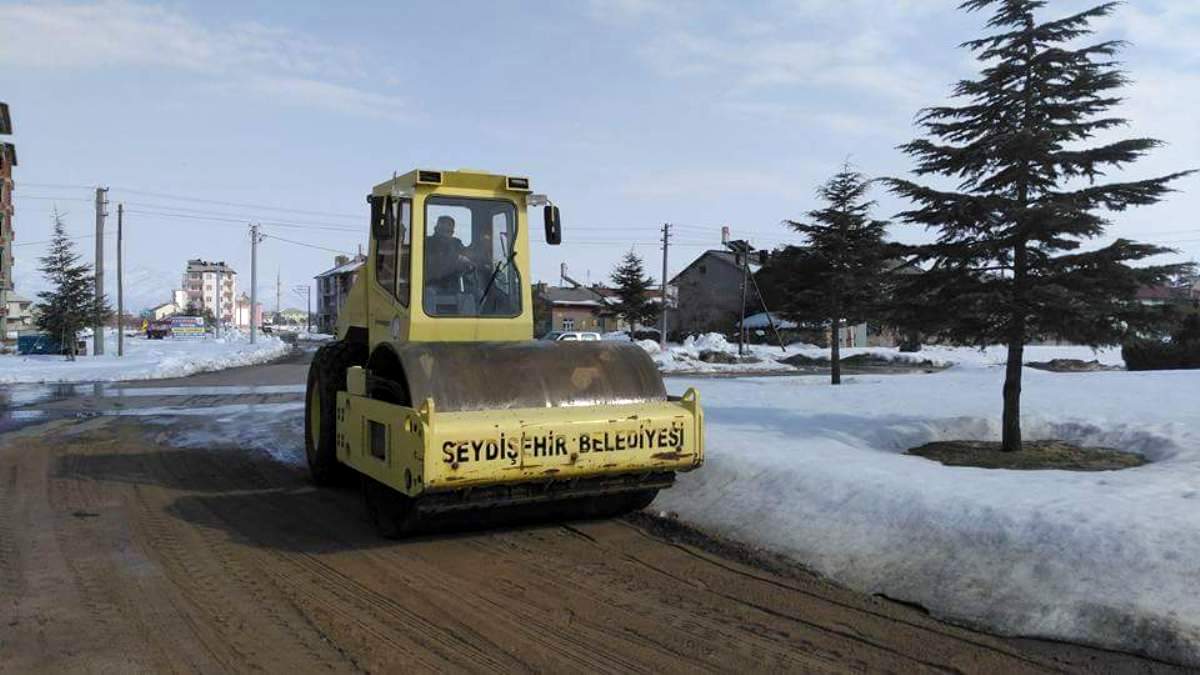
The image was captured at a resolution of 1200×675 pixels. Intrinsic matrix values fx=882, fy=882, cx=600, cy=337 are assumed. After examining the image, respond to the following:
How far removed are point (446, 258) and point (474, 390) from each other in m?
1.98

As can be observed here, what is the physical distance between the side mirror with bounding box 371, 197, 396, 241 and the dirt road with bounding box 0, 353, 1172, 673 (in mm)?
2540

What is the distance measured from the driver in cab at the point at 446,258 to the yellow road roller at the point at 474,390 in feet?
0.04

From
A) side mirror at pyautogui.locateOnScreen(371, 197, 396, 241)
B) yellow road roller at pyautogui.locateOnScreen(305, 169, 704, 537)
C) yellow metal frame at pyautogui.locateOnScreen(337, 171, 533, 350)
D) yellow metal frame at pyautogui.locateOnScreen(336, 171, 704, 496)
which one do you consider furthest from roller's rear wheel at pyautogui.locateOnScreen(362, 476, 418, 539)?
side mirror at pyautogui.locateOnScreen(371, 197, 396, 241)

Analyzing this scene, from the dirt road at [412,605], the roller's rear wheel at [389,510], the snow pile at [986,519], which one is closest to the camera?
the dirt road at [412,605]

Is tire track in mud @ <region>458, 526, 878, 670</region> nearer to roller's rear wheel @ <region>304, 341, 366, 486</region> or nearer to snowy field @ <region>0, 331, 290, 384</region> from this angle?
roller's rear wheel @ <region>304, 341, 366, 486</region>

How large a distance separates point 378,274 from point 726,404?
279 inches

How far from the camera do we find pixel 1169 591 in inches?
186

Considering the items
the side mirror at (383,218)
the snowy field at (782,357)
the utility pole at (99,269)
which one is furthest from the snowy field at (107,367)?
the side mirror at (383,218)

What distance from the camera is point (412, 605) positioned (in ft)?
17.4

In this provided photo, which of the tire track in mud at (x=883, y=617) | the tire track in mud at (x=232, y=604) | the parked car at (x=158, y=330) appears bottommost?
the tire track in mud at (x=232, y=604)

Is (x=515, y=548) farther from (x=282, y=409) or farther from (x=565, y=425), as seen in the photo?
(x=282, y=409)

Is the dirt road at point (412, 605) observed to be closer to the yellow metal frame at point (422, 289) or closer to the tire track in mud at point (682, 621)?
the tire track in mud at point (682, 621)

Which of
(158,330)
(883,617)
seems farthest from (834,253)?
(158,330)

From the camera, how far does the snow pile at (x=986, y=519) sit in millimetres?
4766
